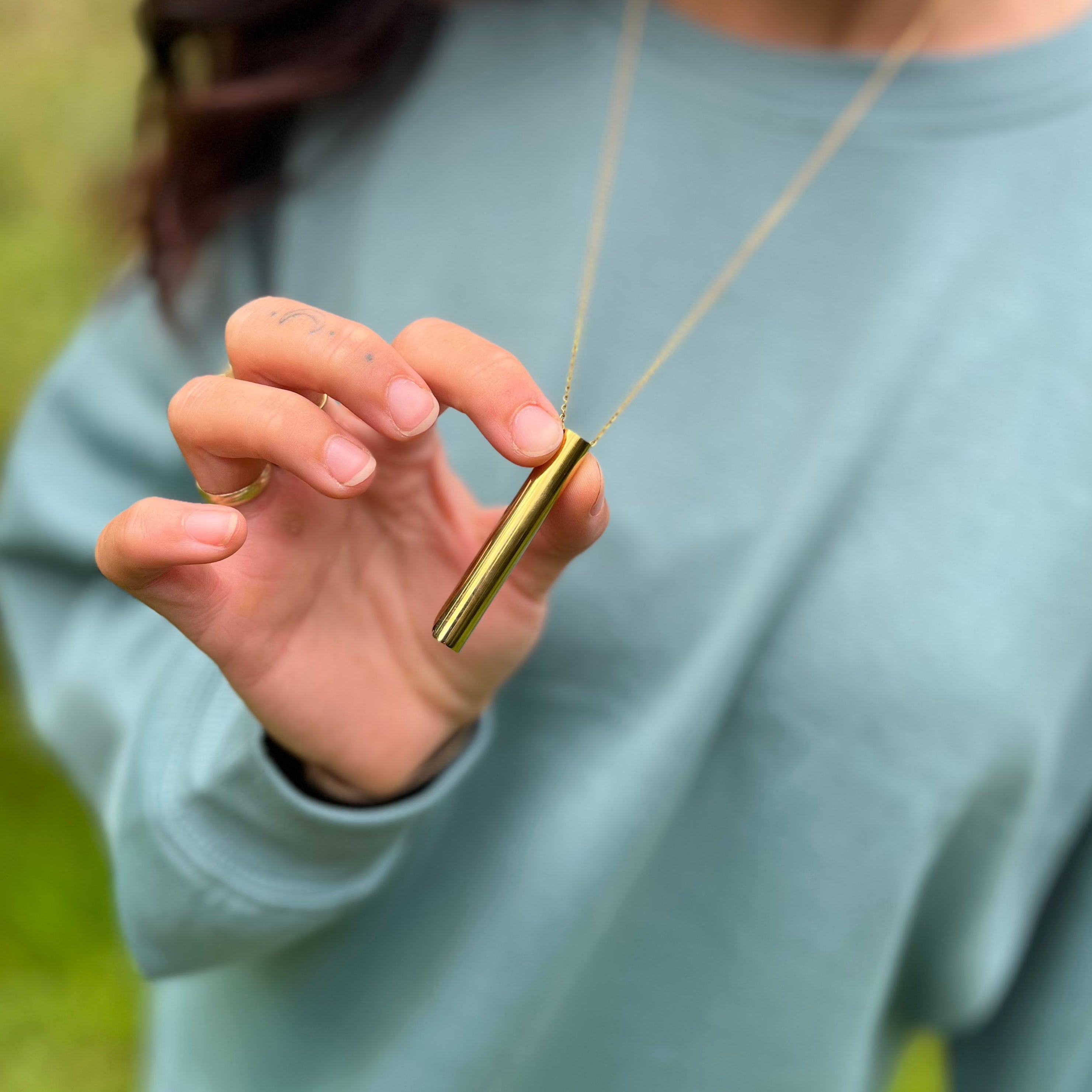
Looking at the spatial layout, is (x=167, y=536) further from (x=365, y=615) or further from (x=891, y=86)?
(x=891, y=86)

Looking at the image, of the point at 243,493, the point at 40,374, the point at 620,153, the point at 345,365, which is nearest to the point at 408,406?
the point at 345,365

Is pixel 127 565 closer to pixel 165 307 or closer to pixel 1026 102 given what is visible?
pixel 165 307

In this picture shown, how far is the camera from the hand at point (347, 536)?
630mm

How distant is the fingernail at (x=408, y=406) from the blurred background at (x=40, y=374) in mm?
1025

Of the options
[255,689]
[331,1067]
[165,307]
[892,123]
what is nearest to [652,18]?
[892,123]

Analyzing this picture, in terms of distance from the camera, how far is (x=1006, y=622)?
3.14 feet

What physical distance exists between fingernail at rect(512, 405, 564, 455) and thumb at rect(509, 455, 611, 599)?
0.04 metres

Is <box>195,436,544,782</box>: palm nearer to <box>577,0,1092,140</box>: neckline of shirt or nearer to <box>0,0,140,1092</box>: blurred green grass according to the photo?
<box>577,0,1092,140</box>: neckline of shirt

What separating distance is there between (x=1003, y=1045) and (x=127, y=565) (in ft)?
3.81

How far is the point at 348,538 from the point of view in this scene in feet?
2.70

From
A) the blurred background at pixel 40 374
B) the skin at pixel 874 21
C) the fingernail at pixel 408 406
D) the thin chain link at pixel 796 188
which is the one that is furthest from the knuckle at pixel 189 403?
the blurred background at pixel 40 374

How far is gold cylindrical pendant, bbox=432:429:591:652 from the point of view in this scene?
2.22ft

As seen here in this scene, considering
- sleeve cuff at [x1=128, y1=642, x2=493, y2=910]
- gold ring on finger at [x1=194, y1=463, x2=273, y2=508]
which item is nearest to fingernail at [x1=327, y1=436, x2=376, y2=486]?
gold ring on finger at [x1=194, y1=463, x2=273, y2=508]

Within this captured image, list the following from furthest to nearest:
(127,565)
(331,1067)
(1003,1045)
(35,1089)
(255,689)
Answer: (35,1089), (1003,1045), (331,1067), (255,689), (127,565)
